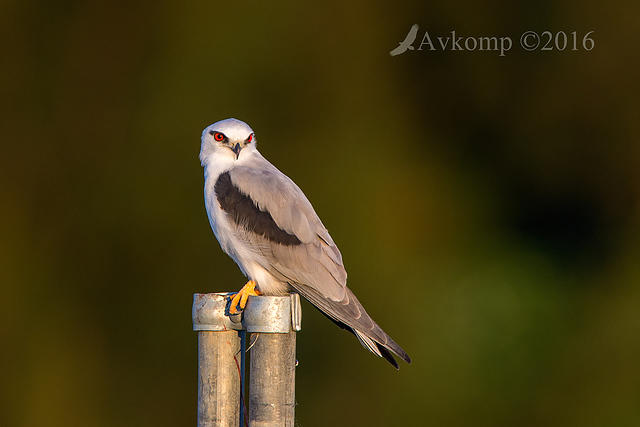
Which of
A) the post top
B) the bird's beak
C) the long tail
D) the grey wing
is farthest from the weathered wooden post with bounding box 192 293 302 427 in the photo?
the bird's beak

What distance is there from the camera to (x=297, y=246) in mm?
5145

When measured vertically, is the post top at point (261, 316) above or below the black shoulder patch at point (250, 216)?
below

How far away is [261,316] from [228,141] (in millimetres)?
1916

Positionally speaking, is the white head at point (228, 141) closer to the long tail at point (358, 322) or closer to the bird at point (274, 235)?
the bird at point (274, 235)

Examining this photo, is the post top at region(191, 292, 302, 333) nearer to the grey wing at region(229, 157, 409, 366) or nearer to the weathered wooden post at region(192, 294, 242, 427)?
the weathered wooden post at region(192, 294, 242, 427)

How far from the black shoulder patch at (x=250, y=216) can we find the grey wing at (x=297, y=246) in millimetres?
23

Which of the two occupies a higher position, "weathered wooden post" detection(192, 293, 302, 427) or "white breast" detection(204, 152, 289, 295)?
"white breast" detection(204, 152, 289, 295)

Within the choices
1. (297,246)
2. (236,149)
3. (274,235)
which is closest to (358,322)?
(297,246)

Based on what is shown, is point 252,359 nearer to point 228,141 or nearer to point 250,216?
point 250,216

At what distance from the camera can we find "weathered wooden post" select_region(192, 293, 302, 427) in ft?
12.7

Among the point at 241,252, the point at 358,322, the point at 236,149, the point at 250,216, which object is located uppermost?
the point at 236,149

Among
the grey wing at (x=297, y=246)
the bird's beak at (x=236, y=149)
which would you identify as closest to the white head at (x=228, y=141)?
the bird's beak at (x=236, y=149)

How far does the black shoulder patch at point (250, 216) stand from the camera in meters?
5.16

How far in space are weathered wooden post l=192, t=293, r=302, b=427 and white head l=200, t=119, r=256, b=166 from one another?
1.53 meters
